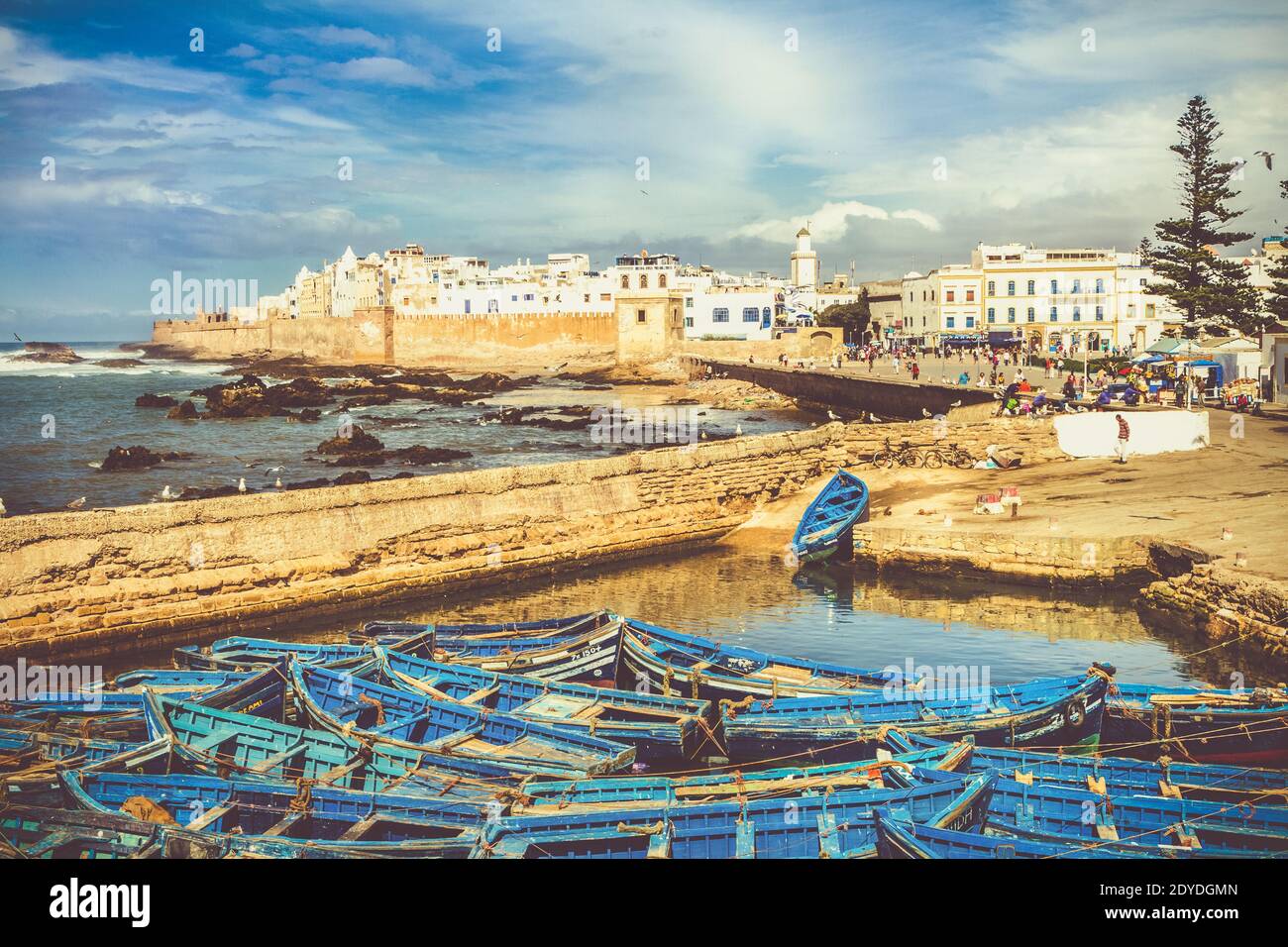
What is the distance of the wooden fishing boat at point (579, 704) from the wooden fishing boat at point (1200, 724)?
4.34m

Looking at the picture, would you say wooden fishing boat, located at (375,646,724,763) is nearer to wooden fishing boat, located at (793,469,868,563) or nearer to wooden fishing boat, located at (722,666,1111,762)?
wooden fishing boat, located at (722,666,1111,762)

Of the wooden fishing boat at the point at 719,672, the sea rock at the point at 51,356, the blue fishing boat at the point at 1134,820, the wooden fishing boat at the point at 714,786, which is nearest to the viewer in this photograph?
the blue fishing boat at the point at 1134,820

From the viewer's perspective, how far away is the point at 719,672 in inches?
544

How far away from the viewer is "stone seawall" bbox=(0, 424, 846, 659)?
16.4 metres

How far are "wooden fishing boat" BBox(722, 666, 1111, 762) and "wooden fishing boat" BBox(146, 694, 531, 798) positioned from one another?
2.78 metres

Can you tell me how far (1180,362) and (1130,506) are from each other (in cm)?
1321

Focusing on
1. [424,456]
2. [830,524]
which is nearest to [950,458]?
[830,524]

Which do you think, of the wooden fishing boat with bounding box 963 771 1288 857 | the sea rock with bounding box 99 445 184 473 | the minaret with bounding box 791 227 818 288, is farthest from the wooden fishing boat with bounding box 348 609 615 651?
the minaret with bounding box 791 227 818 288

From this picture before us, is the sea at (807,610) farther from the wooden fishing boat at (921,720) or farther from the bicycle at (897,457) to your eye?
the bicycle at (897,457)

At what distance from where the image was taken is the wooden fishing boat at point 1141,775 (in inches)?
387

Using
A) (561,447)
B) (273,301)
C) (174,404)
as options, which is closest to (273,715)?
(561,447)

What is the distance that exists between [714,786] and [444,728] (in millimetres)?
3499

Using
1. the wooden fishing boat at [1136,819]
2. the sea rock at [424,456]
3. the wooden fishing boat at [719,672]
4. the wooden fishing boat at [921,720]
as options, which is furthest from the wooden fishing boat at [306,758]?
the sea rock at [424,456]

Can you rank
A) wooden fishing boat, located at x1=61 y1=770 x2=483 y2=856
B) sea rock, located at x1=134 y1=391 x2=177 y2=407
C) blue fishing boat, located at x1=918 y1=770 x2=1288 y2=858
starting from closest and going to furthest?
blue fishing boat, located at x1=918 y1=770 x2=1288 y2=858 → wooden fishing boat, located at x1=61 y1=770 x2=483 y2=856 → sea rock, located at x1=134 y1=391 x2=177 y2=407
